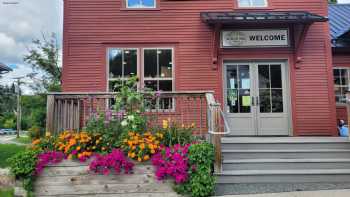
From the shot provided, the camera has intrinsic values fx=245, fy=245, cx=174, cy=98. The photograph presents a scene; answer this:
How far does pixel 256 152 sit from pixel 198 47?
10.9 ft

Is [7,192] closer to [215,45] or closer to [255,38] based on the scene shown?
[215,45]

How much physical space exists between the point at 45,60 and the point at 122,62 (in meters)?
13.4

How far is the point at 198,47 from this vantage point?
6.80 meters

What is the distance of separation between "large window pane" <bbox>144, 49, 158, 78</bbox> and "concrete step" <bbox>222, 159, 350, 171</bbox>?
3338 millimetres

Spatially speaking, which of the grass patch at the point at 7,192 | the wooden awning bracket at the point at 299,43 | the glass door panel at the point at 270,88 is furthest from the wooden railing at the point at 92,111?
the wooden awning bracket at the point at 299,43

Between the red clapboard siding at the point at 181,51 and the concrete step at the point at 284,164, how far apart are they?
2006 mm

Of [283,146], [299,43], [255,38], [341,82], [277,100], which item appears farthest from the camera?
[341,82]

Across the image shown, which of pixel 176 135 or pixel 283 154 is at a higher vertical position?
pixel 176 135

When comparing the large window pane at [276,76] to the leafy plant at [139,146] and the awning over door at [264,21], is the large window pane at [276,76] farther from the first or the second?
the leafy plant at [139,146]

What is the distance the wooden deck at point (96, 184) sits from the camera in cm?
401

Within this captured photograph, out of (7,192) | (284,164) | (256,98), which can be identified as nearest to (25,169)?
(7,192)

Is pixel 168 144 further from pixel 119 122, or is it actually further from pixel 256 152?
pixel 256 152

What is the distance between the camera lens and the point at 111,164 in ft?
13.0

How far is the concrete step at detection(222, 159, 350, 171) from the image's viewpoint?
4559 millimetres
